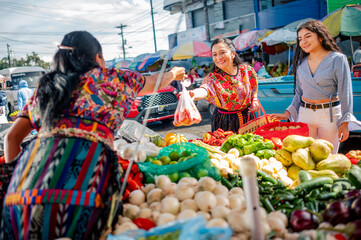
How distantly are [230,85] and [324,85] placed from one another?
40.7 inches

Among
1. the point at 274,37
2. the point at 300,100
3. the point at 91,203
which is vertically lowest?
the point at 91,203

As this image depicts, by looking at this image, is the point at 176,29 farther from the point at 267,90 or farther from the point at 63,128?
the point at 267,90

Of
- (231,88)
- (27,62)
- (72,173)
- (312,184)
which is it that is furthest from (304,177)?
(27,62)

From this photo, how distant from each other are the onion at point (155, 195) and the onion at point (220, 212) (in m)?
0.45

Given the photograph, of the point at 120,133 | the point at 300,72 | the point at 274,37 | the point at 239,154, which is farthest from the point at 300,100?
the point at 274,37

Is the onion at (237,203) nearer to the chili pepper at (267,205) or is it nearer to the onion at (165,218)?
the chili pepper at (267,205)

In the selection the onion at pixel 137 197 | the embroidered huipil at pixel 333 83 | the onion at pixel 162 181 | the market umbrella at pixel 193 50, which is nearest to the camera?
the onion at pixel 137 197

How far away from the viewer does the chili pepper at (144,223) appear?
5.97 ft

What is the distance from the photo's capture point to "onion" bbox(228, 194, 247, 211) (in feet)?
6.24

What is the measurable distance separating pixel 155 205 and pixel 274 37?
1232cm

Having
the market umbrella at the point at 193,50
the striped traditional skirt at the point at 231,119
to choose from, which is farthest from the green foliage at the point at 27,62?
the striped traditional skirt at the point at 231,119

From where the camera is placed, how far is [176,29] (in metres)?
1.97

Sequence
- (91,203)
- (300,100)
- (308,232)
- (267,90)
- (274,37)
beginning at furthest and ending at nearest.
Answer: (274,37) → (267,90) → (300,100) → (91,203) → (308,232)

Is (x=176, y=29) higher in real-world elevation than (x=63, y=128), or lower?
higher
